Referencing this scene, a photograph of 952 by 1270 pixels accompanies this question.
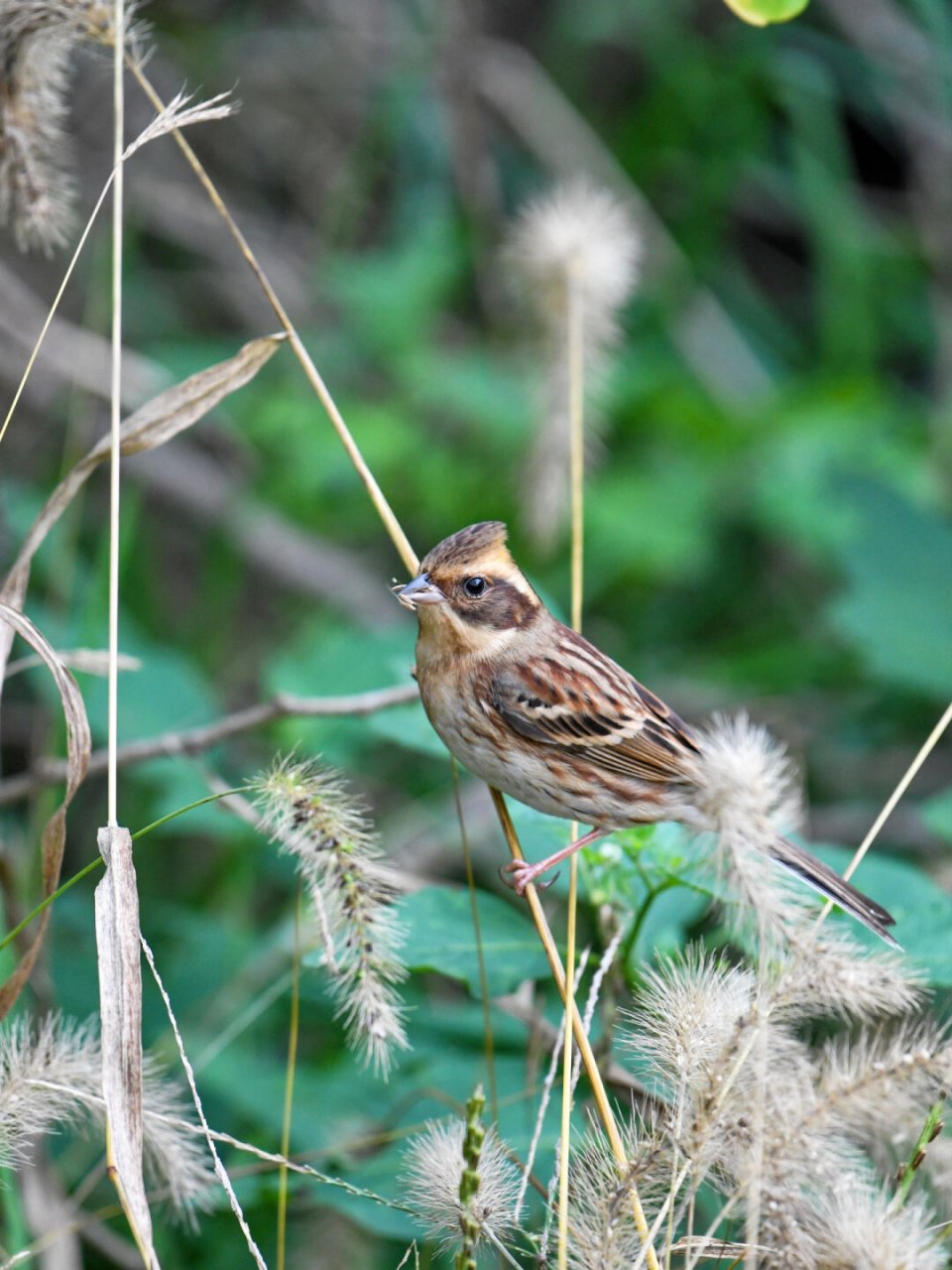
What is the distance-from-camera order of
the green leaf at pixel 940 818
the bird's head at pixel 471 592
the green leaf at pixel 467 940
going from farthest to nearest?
1. the green leaf at pixel 940 818
2. the bird's head at pixel 471 592
3. the green leaf at pixel 467 940

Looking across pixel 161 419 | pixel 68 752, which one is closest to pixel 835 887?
pixel 68 752

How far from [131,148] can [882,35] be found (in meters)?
5.78

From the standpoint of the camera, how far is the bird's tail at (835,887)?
2695mm

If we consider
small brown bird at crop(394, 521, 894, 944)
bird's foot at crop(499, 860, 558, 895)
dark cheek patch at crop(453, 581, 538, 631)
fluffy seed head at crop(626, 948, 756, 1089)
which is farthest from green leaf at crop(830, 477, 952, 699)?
fluffy seed head at crop(626, 948, 756, 1089)

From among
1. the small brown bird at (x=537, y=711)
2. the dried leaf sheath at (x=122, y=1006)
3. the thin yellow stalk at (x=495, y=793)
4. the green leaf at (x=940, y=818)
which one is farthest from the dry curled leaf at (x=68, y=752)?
the green leaf at (x=940, y=818)

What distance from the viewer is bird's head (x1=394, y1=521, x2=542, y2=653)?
3014 millimetres

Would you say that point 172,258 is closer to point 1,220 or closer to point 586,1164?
point 1,220

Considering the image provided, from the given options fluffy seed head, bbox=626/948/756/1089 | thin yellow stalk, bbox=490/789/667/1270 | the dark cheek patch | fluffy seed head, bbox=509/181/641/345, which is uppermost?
fluffy seed head, bbox=509/181/641/345

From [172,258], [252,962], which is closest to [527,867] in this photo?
[252,962]

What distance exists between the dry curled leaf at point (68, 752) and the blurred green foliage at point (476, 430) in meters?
1.18

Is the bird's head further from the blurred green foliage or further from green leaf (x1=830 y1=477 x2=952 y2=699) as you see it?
green leaf (x1=830 y1=477 x2=952 y2=699)

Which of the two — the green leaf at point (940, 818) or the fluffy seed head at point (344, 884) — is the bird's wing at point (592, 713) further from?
the fluffy seed head at point (344, 884)

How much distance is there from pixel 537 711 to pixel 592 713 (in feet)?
0.60

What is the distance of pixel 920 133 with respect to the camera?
728 cm
